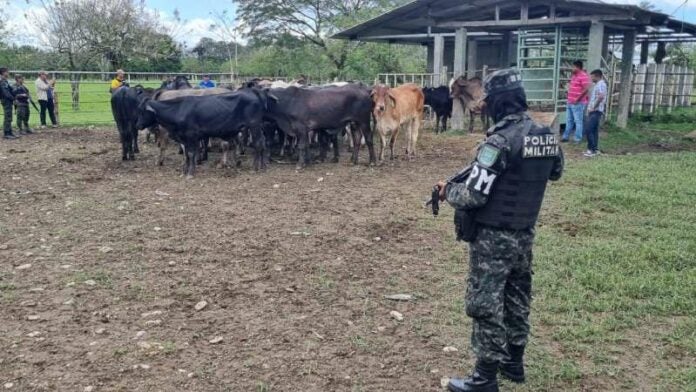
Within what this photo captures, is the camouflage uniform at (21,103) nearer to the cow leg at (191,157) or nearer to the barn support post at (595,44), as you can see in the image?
the cow leg at (191,157)

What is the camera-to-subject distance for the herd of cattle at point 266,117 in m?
10.3

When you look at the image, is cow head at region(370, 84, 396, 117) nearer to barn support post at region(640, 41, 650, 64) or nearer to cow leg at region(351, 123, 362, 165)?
cow leg at region(351, 123, 362, 165)

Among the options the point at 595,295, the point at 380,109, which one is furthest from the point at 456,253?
the point at 380,109

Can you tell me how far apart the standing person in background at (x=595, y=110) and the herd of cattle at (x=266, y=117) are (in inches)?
133

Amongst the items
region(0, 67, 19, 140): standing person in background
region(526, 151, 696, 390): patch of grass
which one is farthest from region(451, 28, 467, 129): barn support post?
region(0, 67, 19, 140): standing person in background

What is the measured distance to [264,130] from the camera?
1156 centimetres

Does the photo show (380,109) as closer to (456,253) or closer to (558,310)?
(456,253)

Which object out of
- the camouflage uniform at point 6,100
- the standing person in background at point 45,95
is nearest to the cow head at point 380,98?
the camouflage uniform at point 6,100

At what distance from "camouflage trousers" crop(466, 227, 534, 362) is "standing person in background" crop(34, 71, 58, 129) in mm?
16185

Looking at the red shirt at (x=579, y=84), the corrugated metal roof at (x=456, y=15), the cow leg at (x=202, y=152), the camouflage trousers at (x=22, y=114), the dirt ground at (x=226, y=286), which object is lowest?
the dirt ground at (x=226, y=286)

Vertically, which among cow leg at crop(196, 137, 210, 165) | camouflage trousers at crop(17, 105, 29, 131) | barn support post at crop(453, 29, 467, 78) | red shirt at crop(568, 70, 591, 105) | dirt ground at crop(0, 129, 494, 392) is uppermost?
barn support post at crop(453, 29, 467, 78)

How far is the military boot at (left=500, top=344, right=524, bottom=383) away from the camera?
3734 mm

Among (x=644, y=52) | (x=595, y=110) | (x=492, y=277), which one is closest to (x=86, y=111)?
(x=595, y=110)

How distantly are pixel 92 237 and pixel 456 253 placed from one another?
4.00 m
